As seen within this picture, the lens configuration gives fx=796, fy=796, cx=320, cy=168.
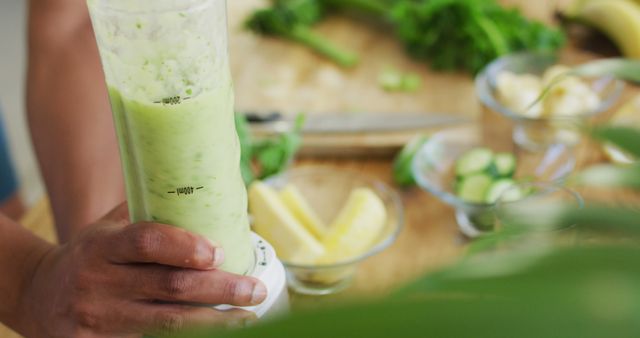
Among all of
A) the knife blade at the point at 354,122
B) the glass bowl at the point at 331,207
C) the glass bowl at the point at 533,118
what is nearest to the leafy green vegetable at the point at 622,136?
the glass bowl at the point at 331,207

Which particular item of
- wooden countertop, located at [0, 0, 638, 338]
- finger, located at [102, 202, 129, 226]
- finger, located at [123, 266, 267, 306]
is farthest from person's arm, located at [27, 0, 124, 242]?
finger, located at [123, 266, 267, 306]

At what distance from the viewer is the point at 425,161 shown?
1.22m

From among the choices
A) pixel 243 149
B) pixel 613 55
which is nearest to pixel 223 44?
pixel 243 149

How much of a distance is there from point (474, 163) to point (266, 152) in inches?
12.2

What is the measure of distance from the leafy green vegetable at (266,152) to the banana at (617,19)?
0.72 metres

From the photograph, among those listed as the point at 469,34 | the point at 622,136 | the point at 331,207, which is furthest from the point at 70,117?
the point at 622,136

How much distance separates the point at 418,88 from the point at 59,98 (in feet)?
2.15

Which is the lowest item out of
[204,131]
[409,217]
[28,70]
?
[409,217]

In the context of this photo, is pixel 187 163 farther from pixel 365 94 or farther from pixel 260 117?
pixel 365 94

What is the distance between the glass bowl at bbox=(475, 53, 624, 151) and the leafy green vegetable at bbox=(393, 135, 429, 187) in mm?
153

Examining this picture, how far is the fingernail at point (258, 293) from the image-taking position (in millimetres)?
591

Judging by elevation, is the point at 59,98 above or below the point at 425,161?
above

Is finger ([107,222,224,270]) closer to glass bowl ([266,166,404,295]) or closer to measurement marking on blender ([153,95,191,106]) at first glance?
measurement marking on blender ([153,95,191,106])

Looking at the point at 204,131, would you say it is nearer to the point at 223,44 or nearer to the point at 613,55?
the point at 223,44
